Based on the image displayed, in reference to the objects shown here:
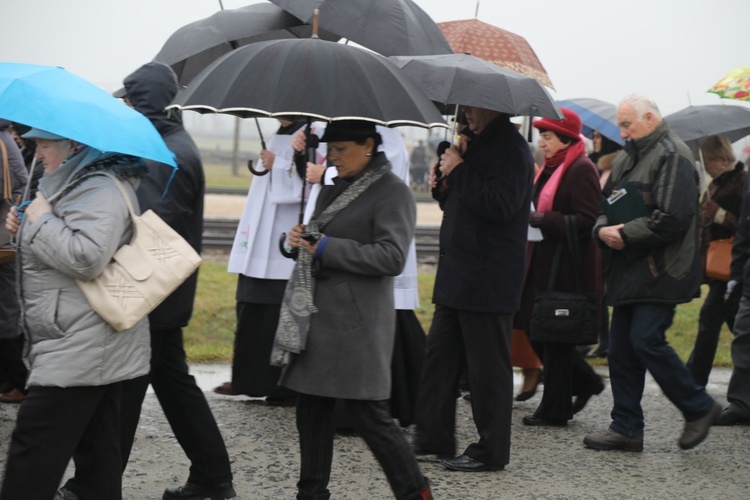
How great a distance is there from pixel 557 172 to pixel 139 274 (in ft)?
10.9

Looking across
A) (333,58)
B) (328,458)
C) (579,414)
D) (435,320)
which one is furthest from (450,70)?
(579,414)

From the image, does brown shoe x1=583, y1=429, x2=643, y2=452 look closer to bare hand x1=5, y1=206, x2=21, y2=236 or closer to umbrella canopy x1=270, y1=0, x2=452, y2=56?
umbrella canopy x1=270, y1=0, x2=452, y2=56

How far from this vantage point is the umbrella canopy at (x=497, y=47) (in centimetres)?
586

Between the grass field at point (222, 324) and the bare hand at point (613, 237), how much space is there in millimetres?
2946

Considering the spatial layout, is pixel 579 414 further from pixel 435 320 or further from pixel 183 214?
pixel 183 214

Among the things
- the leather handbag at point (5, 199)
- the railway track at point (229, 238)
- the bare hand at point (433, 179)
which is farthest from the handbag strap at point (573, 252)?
the railway track at point (229, 238)

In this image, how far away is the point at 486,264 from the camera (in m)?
5.25

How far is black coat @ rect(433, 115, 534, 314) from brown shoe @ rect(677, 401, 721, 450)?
1253mm

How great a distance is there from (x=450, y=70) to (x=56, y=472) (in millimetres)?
2435

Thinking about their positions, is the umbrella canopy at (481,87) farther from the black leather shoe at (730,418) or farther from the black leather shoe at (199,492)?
the black leather shoe at (730,418)

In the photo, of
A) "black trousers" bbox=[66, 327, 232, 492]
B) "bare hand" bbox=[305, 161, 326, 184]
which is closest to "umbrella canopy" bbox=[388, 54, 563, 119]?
"bare hand" bbox=[305, 161, 326, 184]

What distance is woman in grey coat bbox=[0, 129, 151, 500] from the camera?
3627 mm

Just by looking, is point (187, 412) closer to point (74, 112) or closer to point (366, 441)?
point (366, 441)

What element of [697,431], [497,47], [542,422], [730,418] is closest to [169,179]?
[497,47]
